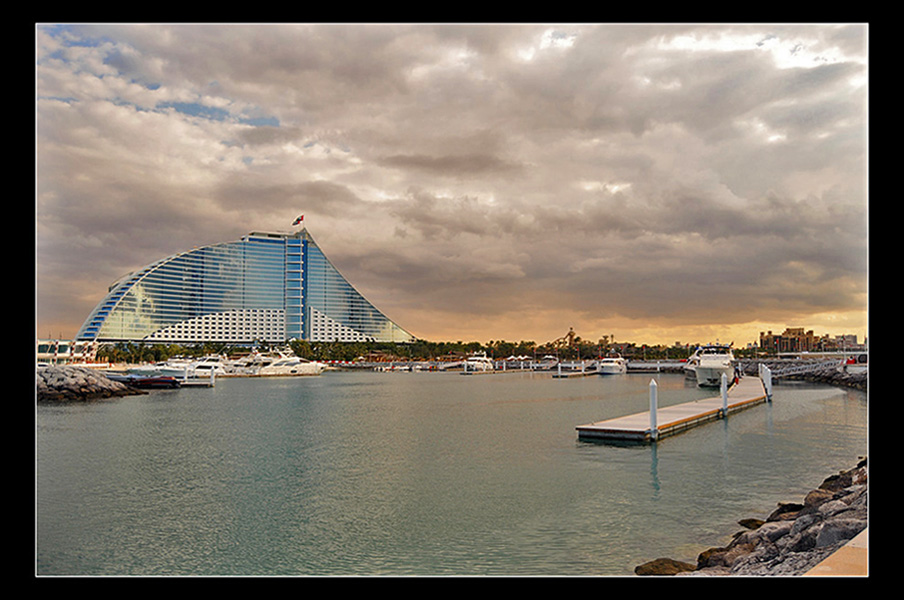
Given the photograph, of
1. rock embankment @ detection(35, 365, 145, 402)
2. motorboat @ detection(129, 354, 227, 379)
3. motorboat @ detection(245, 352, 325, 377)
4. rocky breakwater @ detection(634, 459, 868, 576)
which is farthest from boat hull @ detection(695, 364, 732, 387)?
motorboat @ detection(245, 352, 325, 377)

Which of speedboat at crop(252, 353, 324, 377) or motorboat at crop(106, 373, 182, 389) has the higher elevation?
motorboat at crop(106, 373, 182, 389)

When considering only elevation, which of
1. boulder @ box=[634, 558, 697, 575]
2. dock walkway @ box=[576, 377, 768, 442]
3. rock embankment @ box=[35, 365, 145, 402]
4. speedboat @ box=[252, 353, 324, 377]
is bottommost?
speedboat @ box=[252, 353, 324, 377]

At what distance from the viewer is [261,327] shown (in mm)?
172500

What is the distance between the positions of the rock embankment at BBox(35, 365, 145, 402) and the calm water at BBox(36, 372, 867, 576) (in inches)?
762

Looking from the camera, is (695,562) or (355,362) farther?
(355,362)

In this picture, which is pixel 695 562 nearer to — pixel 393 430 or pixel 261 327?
pixel 393 430

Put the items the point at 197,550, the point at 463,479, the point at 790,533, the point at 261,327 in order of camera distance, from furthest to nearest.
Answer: the point at 261,327 < the point at 463,479 < the point at 197,550 < the point at 790,533

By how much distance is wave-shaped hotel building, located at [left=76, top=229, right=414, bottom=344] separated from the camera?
153 m

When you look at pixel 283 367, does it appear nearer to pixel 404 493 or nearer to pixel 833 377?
pixel 833 377

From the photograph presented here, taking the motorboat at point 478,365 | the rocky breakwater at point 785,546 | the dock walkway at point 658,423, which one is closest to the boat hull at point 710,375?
the dock walkway at point 658,423

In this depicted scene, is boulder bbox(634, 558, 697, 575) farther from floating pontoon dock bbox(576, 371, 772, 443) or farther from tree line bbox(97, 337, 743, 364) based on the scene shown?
tree line bbox(97, 337, 743, 364)

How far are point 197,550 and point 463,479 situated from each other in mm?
7490

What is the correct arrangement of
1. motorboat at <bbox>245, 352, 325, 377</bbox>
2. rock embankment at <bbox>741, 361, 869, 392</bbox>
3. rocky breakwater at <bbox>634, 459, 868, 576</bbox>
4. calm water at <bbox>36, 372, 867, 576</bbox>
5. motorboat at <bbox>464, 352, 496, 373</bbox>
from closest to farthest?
rocky breakwater at <bbox>634, 459, 868, 576</bbox> < calm water at <bbox>36, 372, 867, 576</bbox> < rock embankment at <bbox>741, 361, 869, 392</bbox> < motorboat at <bbox>245, 352, 325, 377</bbox> < motorboat at <bbox>464, 352, 496, 373</bbox>
